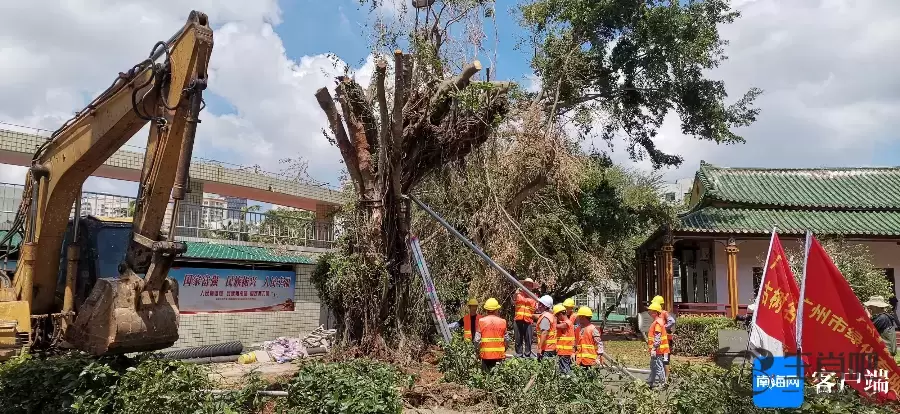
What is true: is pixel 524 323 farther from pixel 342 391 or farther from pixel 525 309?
pixel 342 391

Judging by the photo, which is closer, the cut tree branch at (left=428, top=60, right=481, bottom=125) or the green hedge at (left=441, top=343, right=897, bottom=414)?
the green hedge at (left=441, top=343, right=897, bottom=414)

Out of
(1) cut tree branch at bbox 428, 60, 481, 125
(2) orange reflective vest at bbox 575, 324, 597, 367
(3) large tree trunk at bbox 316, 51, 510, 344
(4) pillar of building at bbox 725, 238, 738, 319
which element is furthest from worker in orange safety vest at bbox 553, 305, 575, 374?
(4) pillar of building at bbox 725, 238, 738, 319

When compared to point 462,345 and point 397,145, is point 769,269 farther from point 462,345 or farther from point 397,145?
point 397,145

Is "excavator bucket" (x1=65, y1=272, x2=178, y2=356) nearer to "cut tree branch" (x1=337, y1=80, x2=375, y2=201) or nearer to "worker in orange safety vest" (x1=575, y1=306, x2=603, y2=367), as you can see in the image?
"cut tree branch" (x1=337, y1=80, x2=375, y2=201)

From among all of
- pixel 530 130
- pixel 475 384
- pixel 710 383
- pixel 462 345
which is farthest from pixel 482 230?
pixel 710 383

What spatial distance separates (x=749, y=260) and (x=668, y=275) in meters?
2.90

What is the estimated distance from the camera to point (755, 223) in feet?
63.6

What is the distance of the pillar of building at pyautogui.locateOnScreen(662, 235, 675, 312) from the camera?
1869 cm

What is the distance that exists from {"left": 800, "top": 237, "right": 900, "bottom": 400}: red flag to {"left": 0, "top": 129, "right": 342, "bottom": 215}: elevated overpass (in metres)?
11.4

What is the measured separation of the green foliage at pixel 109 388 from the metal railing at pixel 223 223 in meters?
7.22

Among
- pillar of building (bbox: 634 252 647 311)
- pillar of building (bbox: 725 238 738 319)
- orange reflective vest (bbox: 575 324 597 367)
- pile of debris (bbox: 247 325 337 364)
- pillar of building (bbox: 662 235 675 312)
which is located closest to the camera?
orange reflective vest (bbox: 575 324 597 367)

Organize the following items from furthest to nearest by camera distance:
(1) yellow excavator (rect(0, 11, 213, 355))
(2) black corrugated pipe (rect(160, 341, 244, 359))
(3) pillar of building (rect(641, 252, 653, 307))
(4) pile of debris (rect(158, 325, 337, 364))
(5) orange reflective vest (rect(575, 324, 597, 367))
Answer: (3) pillar of building (rect(641, 252, 653, 307)) → (4) pile of debris (rect(158, 325, 337, 364)) → (2) black corrugated pipe (rect(160, 341, 244, 359)) → (5) orange reflective vest (rect(575, 324, 597, 367)) → (1) yellow excavator (rect(0, 11, 213, 355))

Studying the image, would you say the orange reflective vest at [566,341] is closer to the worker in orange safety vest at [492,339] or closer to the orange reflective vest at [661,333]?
the worker in orange safety vest at [492,339]

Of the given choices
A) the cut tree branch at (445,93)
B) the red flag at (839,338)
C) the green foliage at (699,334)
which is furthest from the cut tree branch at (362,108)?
the green foliage at (699,334)
